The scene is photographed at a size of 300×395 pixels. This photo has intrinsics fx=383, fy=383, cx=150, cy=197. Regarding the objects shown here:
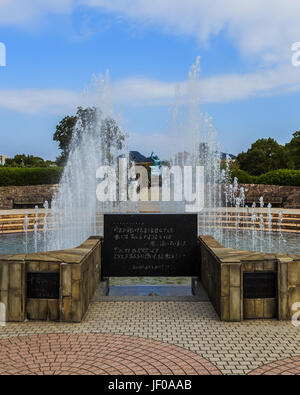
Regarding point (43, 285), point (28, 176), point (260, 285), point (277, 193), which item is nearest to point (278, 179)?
point (277, 193)

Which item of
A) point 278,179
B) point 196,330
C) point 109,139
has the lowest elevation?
point 196,330

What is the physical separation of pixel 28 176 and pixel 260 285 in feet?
82.9

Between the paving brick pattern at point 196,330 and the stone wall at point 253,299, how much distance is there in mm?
161

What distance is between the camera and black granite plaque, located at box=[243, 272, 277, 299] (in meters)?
6.06

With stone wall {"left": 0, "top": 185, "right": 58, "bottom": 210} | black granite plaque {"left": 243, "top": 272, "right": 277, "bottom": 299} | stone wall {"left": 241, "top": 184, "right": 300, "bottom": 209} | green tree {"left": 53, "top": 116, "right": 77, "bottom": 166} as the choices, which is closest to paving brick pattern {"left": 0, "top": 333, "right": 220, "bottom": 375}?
black granite plaque {"left": 243, "top": 272, "right": 277, "bottom": 299}

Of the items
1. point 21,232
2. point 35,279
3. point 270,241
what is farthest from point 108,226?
point 21,232

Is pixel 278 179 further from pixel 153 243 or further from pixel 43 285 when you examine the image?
pixel 43 285

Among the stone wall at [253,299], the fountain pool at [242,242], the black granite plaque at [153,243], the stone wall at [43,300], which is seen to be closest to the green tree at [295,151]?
the fountain pool at [242,242]

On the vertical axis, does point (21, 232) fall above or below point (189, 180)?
below

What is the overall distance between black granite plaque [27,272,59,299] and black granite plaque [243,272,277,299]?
300cm

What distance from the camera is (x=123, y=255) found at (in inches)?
319

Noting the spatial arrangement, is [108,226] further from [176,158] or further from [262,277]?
[176,158]

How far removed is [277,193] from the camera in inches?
978
